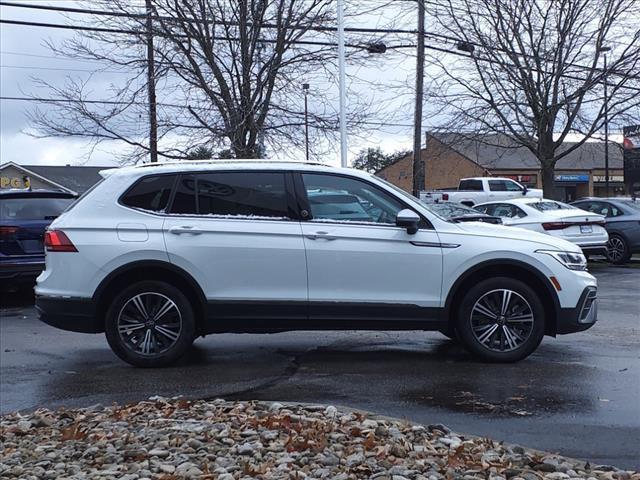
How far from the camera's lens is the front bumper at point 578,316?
7285 mm

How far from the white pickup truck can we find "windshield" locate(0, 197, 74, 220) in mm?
19295

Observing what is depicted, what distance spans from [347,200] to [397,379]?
1691 millimetres

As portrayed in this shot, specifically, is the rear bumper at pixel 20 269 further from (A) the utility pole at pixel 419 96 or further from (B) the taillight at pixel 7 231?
(A) the utility pole at pixel 419 96

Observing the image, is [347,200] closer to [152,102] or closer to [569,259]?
[569,259]

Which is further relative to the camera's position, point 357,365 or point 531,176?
point 531,176

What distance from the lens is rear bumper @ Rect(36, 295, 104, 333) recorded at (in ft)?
23.6

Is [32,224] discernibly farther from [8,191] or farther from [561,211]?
[561,211]

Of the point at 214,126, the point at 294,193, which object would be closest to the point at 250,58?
the point at 214,126

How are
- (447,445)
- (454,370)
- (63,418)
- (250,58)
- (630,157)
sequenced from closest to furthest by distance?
(447,445) → (63,418) → (454,370) → (250,58) → (630,157)

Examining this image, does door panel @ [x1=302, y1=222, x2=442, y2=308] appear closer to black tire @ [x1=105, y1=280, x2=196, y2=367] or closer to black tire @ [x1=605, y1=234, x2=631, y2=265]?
black tire @ [x1=105, y1=280, x2=196, y2=367]

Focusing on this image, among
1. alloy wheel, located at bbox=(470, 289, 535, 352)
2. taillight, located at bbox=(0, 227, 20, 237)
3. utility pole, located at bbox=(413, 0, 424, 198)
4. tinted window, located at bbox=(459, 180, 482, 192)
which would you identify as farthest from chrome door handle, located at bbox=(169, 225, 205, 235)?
tinted window, located at bbox=(459, 180, 482, 192)

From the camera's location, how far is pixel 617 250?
18.3 metres

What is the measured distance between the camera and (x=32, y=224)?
11.4m

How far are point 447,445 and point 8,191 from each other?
29.7 ft
